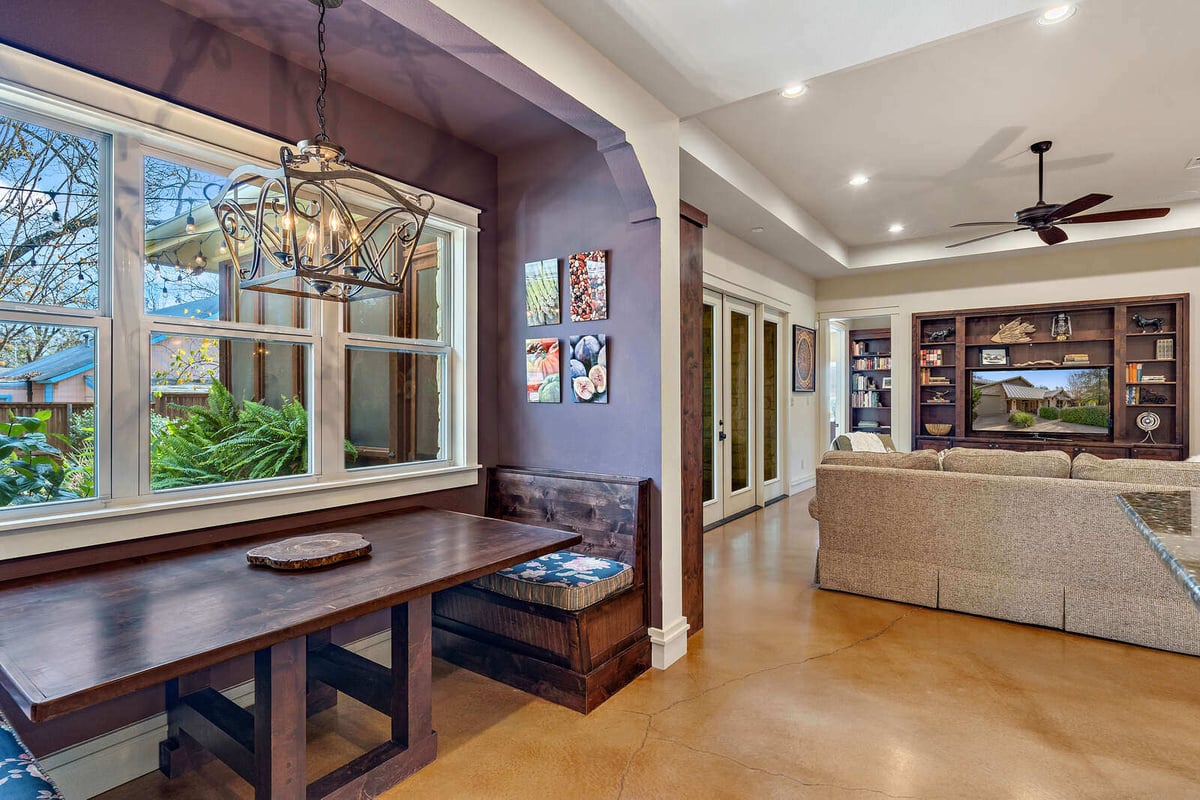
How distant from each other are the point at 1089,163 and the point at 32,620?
6341 millimetres

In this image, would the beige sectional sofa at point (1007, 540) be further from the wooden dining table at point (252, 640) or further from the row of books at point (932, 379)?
→ the row of books at point (932, 379)

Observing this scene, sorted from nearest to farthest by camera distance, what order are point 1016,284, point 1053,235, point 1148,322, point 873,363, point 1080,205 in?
point 1080,205 < point 1053,235 < point 1148,322 < point 1016,284 < point 873,363

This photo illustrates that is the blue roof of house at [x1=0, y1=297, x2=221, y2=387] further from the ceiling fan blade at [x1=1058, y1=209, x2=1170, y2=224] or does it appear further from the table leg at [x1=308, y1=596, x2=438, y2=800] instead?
the ceiling fan blade at [x1=1058, y1=209, x2=1170, y2=224]

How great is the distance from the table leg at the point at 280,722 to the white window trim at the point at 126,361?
85 cm

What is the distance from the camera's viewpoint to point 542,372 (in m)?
3.27

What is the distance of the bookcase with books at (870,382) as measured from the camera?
30.1 ft

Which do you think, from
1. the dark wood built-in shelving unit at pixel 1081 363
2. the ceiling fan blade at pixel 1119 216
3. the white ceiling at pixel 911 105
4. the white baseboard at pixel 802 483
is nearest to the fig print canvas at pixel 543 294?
the white ceiling at pixel 911 105

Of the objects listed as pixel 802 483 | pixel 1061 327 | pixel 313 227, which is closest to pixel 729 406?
pixel 802 483

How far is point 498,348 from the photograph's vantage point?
3.48m

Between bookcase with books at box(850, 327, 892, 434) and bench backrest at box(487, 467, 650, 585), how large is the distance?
7418 mm

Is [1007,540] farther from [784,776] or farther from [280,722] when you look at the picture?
[280,722]

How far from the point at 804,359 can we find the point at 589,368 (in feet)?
16.7

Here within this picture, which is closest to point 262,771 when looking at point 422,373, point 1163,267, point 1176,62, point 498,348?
point 422,373

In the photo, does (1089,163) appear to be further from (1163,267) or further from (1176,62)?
(1163,267)
